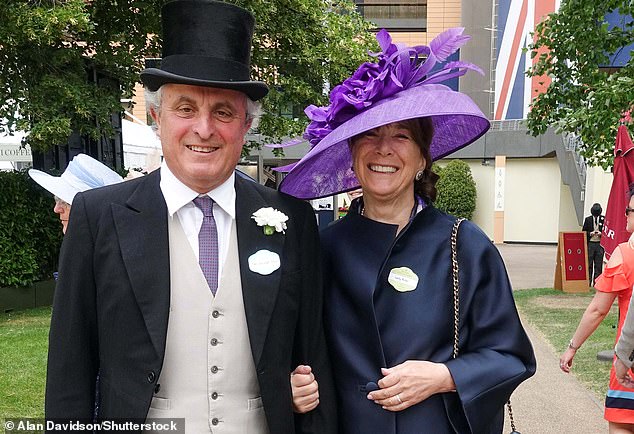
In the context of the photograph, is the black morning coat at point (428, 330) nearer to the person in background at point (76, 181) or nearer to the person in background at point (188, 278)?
the person in background at point (188, 278)

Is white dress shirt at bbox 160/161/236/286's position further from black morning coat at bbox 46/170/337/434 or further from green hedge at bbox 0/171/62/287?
green hedge at bbox 0/171/62/287

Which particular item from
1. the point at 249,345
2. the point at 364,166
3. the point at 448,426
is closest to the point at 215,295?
the point at 249,345

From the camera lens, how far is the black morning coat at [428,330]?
187 cm

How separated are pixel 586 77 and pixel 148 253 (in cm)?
792

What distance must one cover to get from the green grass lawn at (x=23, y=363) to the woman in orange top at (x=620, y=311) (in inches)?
148

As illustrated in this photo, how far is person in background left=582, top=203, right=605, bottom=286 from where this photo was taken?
1118cm

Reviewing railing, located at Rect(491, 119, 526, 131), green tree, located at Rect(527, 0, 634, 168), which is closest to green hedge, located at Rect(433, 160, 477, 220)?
railing, located at Rect(491, 119, 526, 131)

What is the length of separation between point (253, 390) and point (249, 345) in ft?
0.46

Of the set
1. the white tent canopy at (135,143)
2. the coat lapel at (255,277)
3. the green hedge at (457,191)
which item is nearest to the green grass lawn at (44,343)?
the white tent canopy at (135,143)

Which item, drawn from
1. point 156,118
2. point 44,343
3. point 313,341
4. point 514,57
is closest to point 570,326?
point 44,343

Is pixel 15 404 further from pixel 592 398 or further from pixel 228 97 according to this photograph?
pixel 592 398

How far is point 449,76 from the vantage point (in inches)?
80.4

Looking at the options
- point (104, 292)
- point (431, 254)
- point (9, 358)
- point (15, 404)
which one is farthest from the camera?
point (9, 358)

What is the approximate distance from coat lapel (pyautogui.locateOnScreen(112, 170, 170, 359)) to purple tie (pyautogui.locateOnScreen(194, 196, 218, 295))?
102mm
